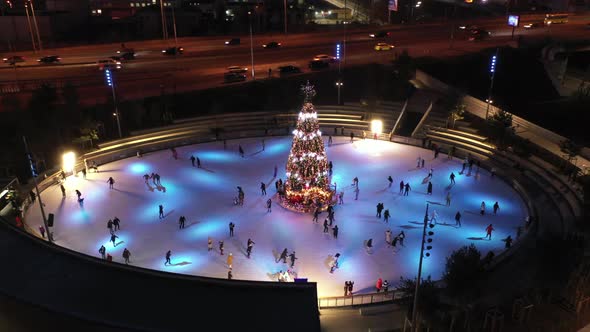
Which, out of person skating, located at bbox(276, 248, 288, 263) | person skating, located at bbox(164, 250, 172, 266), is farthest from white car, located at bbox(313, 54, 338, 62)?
person skating, located at bbox(164, 250, 172, 266)

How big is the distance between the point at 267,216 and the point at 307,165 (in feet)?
12.0

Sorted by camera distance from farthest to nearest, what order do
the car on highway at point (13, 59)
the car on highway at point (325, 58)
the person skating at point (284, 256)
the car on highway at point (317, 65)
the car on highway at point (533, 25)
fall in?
the car on highway at point (533, 25)
the car on highway at point (325, 58)
the car on highway at point (13, 59)
the car on highway at point (317, 65)
the person skating at point (284, 256)

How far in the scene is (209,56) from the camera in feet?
182

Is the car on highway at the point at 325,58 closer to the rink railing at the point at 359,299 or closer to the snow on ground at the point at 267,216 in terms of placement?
the snow on ground at the point at 267,216

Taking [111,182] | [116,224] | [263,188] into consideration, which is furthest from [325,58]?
[116,224]

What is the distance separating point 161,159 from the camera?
115ft

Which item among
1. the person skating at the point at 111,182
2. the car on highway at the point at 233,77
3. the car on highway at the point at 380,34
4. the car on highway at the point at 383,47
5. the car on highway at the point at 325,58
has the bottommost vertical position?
the person skating at the point at 111,182

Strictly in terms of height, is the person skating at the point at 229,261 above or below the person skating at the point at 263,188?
below

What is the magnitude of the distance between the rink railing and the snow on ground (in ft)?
4.09

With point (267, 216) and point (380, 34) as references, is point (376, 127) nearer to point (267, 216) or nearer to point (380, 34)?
point (267, 216)

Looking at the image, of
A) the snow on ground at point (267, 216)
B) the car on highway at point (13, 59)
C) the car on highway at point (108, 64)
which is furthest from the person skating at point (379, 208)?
the car on highway at point (13, 59)

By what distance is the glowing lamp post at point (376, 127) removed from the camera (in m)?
38.3

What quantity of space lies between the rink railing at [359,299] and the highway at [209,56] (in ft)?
101

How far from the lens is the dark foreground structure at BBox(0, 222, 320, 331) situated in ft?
42.4
